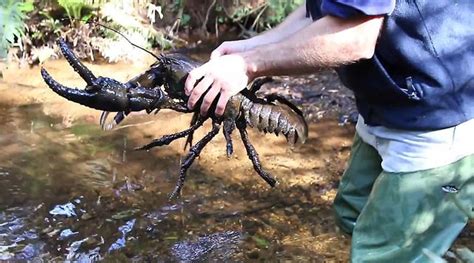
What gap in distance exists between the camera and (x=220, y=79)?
109 inches

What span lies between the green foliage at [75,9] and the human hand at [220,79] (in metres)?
5.15

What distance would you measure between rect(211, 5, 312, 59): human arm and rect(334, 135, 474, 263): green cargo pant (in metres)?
0.76

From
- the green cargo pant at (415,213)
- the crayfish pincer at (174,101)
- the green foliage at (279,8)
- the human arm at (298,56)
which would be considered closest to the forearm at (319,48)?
the human arm at (298,56)

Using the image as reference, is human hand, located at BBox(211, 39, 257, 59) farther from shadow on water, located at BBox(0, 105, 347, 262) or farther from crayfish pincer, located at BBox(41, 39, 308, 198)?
shadow on water, located at BBox(0, 105, 347, 262)

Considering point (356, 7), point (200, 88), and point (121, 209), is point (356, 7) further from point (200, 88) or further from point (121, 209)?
point (121, 209)

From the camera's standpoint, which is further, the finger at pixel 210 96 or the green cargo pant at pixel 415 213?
the green cargo pant at pixel 415 213

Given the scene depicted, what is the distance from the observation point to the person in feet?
8.73

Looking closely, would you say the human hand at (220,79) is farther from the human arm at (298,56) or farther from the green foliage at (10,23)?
the green foliage at (10,23)

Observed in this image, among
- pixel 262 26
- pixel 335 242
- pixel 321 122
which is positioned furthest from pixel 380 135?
pixel 262 26

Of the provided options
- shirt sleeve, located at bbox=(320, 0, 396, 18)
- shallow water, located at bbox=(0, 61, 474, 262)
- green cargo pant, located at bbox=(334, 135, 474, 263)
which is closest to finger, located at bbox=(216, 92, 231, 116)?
shirt sleeve, located at bbox=(320, 0, 396, 18)

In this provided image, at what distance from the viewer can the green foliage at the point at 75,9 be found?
7699 millimetres

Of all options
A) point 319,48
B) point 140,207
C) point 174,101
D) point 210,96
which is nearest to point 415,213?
point 319,48

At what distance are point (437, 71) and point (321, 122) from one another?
3.62 metres

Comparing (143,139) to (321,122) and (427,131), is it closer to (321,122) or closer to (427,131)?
(321,122)
